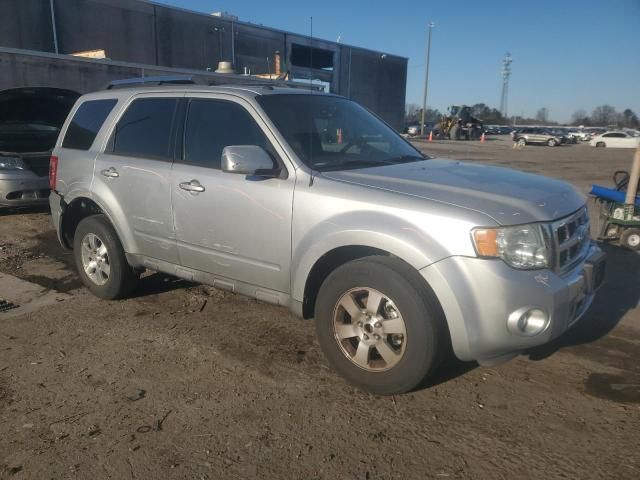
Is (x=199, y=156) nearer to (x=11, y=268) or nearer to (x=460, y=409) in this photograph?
(x=460, y=409)

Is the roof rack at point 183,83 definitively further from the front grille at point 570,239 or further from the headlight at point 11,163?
the headlight at point 11,163

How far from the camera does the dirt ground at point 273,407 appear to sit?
2592mm

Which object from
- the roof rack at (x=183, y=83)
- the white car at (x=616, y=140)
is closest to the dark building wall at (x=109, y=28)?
the roof rack at (x=183, y=83)

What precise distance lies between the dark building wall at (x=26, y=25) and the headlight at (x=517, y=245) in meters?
28.8

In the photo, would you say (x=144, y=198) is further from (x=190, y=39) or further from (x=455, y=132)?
(x=455, y=132)

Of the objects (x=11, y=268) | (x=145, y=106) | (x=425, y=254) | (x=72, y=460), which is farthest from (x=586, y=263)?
(x=11, y=268)

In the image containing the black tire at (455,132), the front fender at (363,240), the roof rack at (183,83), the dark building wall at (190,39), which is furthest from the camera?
the black tire at (455,132)

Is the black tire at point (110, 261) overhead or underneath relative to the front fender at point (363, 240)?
underneath

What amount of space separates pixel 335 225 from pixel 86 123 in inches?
123

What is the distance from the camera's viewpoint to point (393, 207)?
3.05 metres

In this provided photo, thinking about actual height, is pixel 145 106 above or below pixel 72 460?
above

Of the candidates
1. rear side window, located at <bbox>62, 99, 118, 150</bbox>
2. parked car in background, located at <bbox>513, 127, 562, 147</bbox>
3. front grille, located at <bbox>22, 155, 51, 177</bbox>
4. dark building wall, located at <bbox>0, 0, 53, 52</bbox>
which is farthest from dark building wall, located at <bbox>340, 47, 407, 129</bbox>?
rear side window, located at <bbox>62, 99, 118, 150</bbox>

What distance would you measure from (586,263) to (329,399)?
181 centimetres

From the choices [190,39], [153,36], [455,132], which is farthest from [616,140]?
[153,36]
